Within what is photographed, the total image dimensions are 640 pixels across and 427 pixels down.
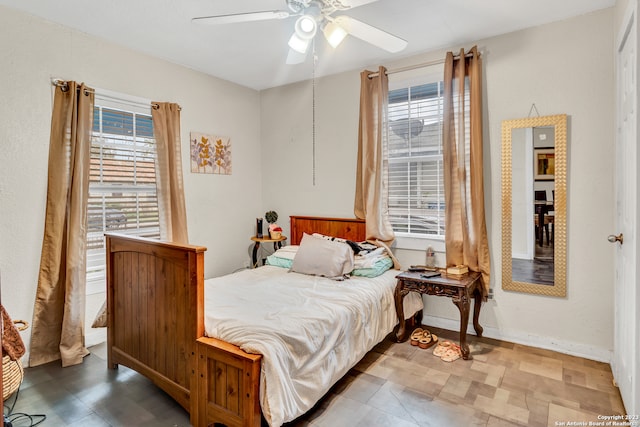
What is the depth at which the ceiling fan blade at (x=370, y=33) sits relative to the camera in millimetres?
2113

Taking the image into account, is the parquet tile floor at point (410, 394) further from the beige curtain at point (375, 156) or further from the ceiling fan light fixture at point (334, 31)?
the ceiling fan light fixture at point (334, 31)

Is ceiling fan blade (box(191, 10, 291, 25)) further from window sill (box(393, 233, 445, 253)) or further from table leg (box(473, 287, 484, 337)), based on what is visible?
table leg (box(473, 287, 484, 337))

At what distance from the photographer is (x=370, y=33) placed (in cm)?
219

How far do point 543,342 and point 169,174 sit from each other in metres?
3.53

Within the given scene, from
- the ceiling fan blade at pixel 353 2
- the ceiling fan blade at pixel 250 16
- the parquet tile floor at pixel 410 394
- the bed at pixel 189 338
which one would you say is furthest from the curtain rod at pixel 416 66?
the parquet tile floor at pixel 410 394

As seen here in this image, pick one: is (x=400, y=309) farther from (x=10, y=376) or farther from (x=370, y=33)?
(x=10, y=376)

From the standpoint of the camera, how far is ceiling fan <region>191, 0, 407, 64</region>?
2018mm

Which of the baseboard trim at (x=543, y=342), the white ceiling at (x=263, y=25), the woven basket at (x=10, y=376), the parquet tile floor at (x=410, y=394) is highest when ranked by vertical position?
the white ceiling at (x=263, y=25)

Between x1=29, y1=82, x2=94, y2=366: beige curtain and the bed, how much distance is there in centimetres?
42

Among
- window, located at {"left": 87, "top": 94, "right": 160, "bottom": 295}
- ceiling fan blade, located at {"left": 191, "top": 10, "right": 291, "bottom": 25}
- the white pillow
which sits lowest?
the white pillow

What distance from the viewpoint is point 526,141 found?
2891 mm

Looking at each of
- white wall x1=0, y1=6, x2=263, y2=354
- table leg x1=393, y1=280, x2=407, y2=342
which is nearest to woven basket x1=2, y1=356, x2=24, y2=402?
white wall x1=0, y1=6, x2=263, y2=354

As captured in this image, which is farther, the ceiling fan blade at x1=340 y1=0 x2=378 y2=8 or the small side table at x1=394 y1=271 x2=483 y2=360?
the small side table at x1=394 y1=271 x2=483 y2=360

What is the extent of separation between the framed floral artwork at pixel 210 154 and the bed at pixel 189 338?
1440 mm
